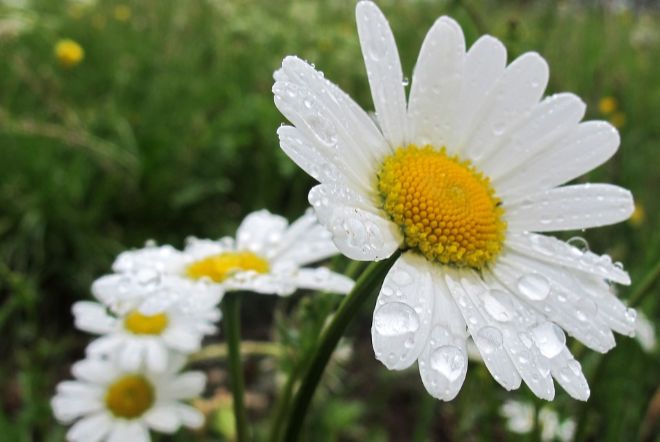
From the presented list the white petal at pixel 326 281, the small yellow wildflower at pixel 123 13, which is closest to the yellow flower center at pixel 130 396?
the white petal at pixel 326 281

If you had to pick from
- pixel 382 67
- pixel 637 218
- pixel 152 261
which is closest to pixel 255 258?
pixel 152 261

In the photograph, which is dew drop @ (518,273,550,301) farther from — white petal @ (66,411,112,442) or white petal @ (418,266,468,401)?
white petal @ (66,411,112,442)

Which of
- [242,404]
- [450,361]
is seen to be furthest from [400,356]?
[242,404]

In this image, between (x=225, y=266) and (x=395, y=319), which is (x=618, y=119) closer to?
(x=225, y=266)

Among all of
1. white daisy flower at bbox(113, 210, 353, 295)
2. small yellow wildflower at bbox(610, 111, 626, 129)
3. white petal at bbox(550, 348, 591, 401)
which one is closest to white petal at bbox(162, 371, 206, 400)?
white daisy flower at bbox(113, 210, 353, 295)

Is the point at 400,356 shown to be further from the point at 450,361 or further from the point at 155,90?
the point at 155,90
